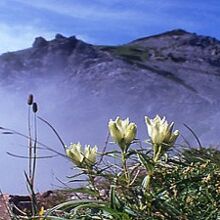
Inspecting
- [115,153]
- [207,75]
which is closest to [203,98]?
[207,75]

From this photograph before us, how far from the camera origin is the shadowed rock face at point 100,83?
46.4 meters

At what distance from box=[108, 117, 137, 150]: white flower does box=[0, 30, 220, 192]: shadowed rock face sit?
117 ft

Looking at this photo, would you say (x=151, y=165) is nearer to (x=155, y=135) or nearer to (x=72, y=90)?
(x=155, y=135)

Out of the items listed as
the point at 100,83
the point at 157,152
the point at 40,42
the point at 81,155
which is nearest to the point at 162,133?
the point at 157,152

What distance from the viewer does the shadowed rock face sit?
1828 inches

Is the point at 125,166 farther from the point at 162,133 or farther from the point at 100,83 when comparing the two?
the point at 100,83

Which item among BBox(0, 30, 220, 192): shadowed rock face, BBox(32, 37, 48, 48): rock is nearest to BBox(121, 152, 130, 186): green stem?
BBox(0, 30, 220, 192): shadowed rock face

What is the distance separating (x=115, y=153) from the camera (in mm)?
1853

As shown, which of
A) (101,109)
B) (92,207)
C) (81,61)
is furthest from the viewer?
(81,61)

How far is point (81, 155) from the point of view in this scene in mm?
1771

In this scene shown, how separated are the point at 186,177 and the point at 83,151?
259 millimetres

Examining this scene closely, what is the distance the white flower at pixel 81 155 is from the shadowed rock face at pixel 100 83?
35466 mm

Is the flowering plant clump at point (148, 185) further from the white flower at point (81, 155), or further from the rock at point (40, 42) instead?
the rock at point (40, 42)

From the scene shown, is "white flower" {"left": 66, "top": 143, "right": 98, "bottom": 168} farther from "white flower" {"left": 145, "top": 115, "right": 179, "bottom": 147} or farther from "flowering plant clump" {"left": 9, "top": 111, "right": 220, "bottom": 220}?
"white flower" {"left": 145, "top": 115, "right": 179, "bottom": 147}
